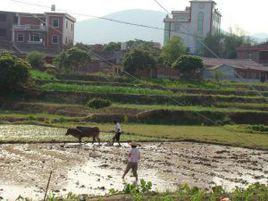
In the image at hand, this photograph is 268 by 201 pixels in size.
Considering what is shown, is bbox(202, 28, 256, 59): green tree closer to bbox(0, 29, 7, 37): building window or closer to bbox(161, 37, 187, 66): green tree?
bbox(161, 37, 187, 66): green tree

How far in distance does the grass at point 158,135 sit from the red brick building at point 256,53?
3819 cm

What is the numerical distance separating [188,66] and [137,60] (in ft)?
17.0

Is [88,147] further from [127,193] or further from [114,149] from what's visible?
A: [127,193]

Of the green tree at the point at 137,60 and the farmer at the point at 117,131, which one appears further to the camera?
the green tree at the point at 137,60

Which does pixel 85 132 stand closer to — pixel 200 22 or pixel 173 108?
pixel 173 108

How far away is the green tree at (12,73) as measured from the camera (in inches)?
1633

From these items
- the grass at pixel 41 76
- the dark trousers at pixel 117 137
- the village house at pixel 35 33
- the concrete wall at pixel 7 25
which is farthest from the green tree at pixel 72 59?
the dark trousers at pixel 117 137

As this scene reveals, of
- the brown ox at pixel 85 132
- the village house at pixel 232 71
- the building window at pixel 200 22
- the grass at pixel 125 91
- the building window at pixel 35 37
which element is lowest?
the brown ox at pixel 85 132

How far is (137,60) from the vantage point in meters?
50.2

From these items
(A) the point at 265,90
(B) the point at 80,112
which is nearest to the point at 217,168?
(B) the point at 80,112

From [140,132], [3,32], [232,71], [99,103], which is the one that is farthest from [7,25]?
[140,132]

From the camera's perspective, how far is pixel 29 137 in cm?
2756

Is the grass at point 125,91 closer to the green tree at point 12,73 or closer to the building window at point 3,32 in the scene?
the green tree at point 12,73

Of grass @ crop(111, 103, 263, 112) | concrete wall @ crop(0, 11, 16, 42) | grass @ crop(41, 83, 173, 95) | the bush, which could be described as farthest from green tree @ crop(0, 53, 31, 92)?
concrete wall @ crop(0, 11, 16, 42)
